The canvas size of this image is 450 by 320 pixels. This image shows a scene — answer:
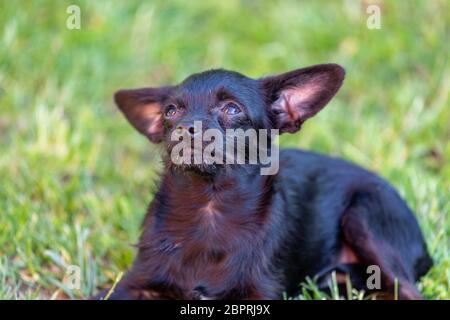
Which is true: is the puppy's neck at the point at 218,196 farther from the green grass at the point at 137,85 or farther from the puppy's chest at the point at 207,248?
the green grass at the point at 137,85

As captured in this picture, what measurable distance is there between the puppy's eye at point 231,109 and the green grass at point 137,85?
103 cm

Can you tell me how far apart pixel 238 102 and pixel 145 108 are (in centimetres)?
Result: 78

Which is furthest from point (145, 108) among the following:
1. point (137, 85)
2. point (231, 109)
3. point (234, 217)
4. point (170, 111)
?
point (137, 85)

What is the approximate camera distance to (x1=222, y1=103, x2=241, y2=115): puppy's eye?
13.9ft

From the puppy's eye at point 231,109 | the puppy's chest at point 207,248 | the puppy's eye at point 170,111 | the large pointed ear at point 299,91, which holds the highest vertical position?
the large pointed ear at point 299,91

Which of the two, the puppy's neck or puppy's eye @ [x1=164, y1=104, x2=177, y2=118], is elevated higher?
puppy's eye @ [x1=164, y1=104, x2=177, y2=118]

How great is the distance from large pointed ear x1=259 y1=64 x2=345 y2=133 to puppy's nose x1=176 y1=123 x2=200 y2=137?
0.67 meters

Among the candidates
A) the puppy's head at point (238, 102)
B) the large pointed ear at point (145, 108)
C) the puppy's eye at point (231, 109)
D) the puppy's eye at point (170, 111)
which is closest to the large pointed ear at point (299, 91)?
the puppy's head at point (238, 102)

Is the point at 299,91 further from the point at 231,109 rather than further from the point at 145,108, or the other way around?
the point at 145,108

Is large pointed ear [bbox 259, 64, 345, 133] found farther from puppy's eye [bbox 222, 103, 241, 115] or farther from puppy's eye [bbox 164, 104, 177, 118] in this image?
puppy's eye [bbox 164, 104, 177, 118]

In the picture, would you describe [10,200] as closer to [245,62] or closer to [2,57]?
[2,57]

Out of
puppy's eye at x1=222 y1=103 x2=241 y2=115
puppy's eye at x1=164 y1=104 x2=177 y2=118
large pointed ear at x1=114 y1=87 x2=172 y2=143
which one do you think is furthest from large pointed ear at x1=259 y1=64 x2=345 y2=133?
large pointed ear at x1=114 y1=87 x2=172 y2=143

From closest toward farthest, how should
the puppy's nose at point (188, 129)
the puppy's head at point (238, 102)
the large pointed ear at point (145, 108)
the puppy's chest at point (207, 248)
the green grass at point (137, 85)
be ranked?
the puppy's nose at point (188, 129) < the puppy's head at point (238, 102) < the puppy's chest at point (207, 248) < the large pointed ear at point (145, 108) < the green grass at point (137, 85)

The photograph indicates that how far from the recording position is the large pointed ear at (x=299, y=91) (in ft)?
14.2
